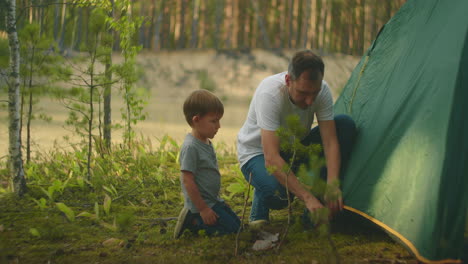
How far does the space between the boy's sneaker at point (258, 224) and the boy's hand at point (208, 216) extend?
322mm

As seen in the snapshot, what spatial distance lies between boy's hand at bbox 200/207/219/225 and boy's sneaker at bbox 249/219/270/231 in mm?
322

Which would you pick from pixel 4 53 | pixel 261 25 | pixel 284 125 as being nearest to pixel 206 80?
pixel 261 25

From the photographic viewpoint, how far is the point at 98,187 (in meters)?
4.01

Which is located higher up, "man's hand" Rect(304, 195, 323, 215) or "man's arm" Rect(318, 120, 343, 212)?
"man's arm" Rect(318, 120, 343, 212)

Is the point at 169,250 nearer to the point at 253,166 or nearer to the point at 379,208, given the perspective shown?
the point at 253,166

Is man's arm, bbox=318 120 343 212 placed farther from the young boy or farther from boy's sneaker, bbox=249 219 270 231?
the young boy

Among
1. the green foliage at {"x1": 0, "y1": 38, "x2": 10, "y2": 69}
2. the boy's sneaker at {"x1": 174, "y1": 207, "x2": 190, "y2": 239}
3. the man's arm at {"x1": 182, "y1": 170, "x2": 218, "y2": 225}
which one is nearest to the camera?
the man's arm at {"x1": 182, "y1": 170, "x2": 218, "y2": 225}

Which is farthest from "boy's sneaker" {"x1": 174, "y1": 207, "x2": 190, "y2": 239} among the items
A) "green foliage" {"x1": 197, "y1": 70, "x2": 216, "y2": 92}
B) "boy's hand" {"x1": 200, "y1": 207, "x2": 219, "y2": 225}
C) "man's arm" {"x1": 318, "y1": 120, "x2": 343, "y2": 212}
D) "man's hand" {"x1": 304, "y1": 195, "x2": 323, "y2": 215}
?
"green foliage" {"x1": 197, "y1": 70, "x2": 216, "y2": 92}

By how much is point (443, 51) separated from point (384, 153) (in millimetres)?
662

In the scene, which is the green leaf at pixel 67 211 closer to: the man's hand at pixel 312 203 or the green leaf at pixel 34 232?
the green leaf at pixel 34 232

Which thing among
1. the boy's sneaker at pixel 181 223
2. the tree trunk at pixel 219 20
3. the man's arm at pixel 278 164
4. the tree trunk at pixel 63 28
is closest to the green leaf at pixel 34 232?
the boy's sneaker at pixel 181 223

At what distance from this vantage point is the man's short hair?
2506mm

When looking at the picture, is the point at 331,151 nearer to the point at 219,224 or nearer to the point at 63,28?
the point at 219,224

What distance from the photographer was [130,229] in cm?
311
